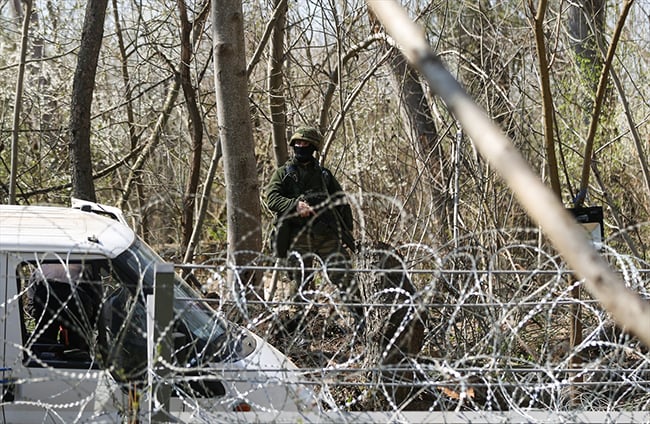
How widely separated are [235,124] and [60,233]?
3.25 metres

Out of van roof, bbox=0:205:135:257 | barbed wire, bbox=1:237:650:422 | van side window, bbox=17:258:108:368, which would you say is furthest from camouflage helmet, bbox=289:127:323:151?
van side window, bbox=17:258:108:368

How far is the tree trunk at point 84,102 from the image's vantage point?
8.17m

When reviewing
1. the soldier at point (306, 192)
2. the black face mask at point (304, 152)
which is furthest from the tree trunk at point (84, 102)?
the black face mask at point (304, 152)

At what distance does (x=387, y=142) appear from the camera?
10633 millimetres

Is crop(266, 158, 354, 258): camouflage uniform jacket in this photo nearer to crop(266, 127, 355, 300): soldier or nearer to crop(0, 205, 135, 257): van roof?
crop(266, 127, 355, 300): soldier

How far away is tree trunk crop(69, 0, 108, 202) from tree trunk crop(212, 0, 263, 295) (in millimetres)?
1301

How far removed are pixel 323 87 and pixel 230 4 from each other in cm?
352

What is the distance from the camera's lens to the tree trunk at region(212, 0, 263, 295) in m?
7.59

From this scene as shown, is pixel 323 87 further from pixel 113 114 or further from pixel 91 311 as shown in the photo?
pixel 91 311

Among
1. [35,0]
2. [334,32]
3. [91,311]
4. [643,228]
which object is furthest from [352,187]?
[91,311]

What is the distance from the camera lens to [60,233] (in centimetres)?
461

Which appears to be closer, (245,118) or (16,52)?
(245,118)

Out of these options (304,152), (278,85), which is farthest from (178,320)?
(278,85)

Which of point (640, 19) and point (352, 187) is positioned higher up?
point (640, 19)
